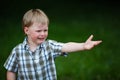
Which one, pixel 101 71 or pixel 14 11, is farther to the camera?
pixel 14 11

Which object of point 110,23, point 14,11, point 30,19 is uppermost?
point 14,11

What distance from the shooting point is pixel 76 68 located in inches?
239

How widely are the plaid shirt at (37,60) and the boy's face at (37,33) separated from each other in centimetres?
6

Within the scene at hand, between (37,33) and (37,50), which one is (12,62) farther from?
(37,33)

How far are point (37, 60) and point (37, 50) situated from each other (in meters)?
0.10

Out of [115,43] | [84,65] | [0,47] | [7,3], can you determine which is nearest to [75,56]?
[84,65]

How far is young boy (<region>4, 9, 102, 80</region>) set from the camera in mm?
3664

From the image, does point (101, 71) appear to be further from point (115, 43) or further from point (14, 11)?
point (14, 11)

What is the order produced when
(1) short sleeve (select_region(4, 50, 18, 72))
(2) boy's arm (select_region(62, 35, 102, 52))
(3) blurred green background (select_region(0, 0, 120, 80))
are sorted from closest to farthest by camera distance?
(2) boy's arm (select_region(62, 35, 102, 52)), (1) short sleeve (select_region(4, 50, 18, 72)), (3) blurred green background (select_region(0, 0, 120, 80))

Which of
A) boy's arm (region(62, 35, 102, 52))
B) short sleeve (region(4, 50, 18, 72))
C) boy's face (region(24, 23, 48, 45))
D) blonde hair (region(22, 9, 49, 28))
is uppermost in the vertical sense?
blonde hair (region(22, 9, 49, 28))

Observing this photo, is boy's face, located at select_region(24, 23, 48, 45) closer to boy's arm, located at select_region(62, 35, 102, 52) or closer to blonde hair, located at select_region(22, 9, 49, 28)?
blonde hair, located at select_region(22, 9, 49, 28)

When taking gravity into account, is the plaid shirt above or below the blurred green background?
below

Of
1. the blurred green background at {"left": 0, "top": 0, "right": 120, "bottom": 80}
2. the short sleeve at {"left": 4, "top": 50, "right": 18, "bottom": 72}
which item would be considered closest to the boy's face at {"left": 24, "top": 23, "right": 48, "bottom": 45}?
the short sleeve at {"left": 4, "top": 50, "right": 18, "bottom": 72}

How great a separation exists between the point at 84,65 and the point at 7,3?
14.1 ft
